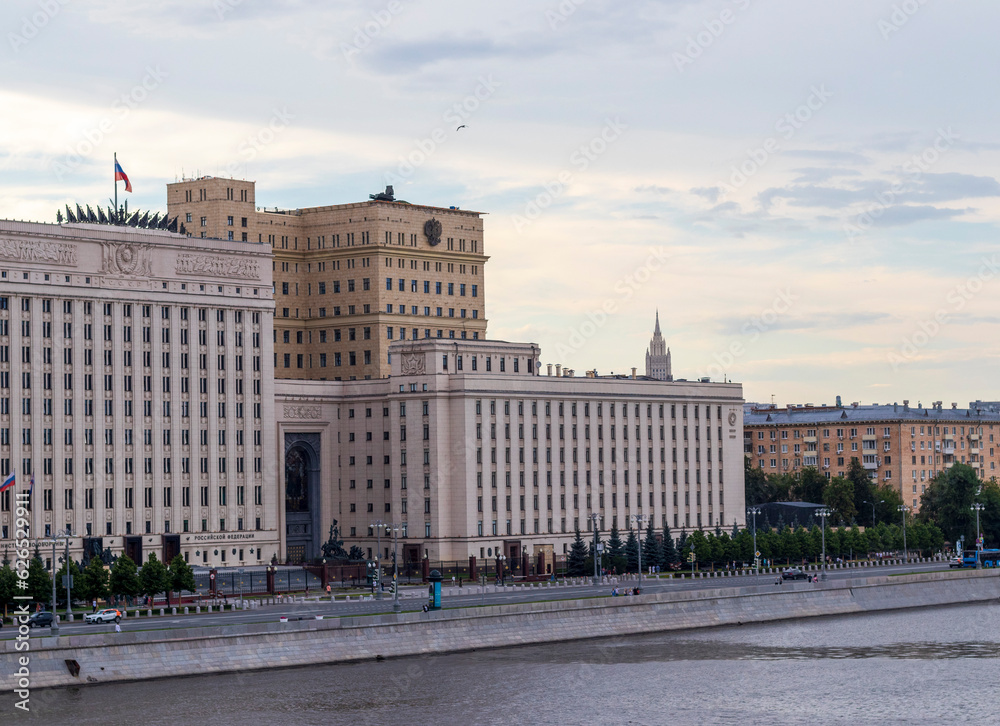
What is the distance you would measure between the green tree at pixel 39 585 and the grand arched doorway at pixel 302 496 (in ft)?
162

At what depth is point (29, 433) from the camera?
6152 inches

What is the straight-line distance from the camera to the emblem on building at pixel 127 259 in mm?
160375

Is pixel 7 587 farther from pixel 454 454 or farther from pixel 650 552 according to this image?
pixel 650 552

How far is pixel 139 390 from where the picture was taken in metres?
163

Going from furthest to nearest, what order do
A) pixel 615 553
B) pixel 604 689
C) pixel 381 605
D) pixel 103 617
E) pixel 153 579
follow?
1. pixel 615 553
2. pixel 381 605
3. pixel 153 579
4. pixel 103 617
5. pixel 604 689

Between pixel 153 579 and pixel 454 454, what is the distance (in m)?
49.2

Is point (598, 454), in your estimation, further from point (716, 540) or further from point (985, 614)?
point (985, 614)

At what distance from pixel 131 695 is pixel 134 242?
7372 centimetres

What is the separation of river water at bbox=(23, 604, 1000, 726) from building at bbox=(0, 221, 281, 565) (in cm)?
5658

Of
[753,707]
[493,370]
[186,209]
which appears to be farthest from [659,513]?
[753,707]

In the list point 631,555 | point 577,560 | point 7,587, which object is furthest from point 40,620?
point 631,555

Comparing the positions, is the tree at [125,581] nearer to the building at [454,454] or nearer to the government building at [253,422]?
the government building at [253,422]

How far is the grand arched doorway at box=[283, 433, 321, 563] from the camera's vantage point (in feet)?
589

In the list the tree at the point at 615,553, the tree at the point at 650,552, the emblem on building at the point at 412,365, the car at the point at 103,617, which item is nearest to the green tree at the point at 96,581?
the car at the point at 103,617
